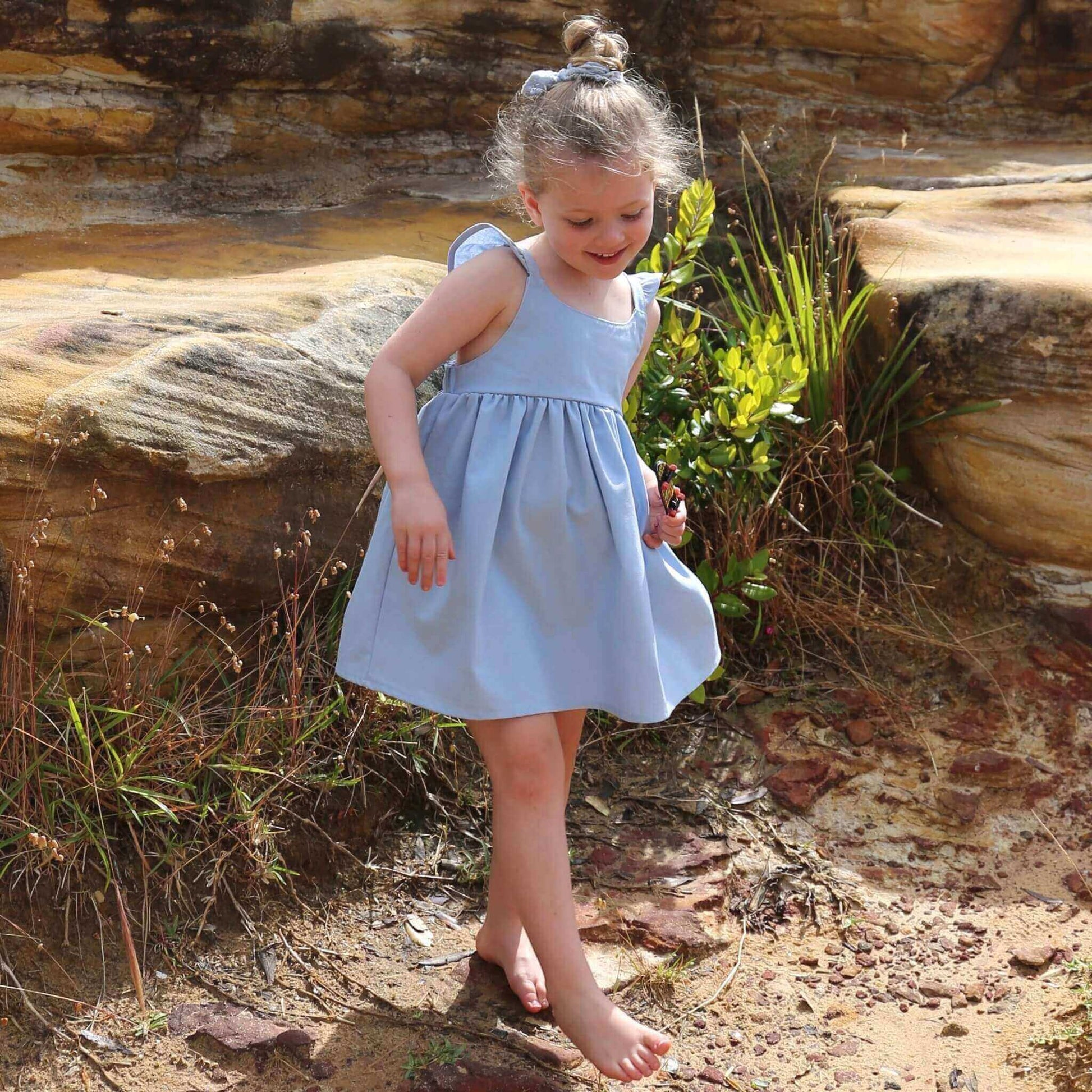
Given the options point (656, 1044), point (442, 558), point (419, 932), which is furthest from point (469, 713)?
point (419, 932)

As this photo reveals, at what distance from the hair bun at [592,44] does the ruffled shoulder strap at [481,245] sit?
296mm

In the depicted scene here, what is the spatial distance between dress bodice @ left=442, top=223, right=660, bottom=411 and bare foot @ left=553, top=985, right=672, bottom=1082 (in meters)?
0.96

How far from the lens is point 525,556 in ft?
6.30

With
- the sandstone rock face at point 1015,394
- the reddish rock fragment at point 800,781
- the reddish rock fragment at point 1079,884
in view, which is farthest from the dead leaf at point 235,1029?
the sandstone rock face at point 1015,394

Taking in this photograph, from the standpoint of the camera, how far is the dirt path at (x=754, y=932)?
209 cm

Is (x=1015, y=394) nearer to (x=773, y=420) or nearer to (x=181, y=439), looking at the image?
(x=773, y=420)

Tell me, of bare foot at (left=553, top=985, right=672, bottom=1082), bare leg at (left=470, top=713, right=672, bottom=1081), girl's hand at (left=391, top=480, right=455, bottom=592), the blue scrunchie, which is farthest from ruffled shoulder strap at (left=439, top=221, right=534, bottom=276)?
bare foot at (left=553, top=985, right=672, bottom=1082)

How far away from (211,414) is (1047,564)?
6.81ft

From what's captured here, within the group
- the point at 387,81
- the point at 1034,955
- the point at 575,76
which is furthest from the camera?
the point at 387,81

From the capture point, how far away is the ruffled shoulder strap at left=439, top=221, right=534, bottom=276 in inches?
75.9

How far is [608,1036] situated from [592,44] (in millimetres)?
1568

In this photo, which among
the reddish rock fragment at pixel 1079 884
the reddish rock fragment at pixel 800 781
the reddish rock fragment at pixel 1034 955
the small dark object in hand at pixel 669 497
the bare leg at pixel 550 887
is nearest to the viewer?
the bare leg at pixel 550 887

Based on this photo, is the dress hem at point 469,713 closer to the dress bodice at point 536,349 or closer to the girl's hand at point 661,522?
the girl's hand at point 661,522

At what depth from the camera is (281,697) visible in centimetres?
247
